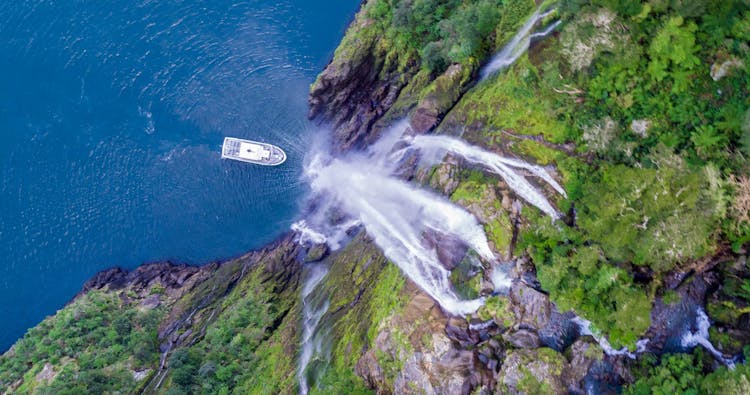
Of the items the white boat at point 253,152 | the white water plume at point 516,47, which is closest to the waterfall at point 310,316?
the white boat at point 253,152

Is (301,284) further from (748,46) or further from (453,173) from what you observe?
(748,46)

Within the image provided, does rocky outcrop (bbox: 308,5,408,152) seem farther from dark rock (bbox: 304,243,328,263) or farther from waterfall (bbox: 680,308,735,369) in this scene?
waterfall (bbox: 680,308,735,369)

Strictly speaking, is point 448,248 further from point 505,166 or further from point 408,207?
point 408,207

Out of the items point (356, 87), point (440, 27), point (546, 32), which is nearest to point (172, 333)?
point (356, 87)

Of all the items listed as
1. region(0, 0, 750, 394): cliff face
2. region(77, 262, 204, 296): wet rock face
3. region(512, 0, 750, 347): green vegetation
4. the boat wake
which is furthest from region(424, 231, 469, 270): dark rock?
region(77, 262, 204, 296): wet rock face

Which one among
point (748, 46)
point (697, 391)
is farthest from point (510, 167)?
point (697, 391)

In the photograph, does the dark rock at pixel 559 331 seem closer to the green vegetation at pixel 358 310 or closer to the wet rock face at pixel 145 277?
the green vegetation at pixel 358 310
